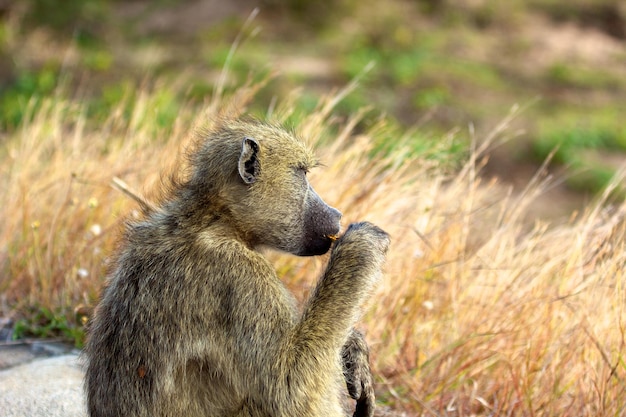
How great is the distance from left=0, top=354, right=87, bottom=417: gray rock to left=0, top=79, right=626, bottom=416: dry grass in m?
0.55

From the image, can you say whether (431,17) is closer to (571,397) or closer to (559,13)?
(559,13)

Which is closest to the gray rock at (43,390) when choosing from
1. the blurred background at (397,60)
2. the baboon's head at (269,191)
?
the baboon's head at (269,191)

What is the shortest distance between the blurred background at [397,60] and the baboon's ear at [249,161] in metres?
6.47

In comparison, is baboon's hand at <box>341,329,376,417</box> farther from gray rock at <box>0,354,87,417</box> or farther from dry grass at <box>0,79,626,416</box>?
gray rock at <box>0,354,87,417</box>

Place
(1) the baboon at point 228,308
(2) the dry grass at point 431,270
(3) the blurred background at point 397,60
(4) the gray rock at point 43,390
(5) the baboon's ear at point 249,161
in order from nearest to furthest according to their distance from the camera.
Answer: (1) the baboon at point 228,308
(5) the baboon's ear at point 249,161
(4) the gray rock at point 43,390
(2) the dry grass at point 431,270
(3) the blurred background at point 397,60

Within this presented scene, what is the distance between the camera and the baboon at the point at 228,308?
2.57m

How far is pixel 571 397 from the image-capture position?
3.60 metres

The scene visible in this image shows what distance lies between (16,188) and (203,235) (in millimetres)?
2733

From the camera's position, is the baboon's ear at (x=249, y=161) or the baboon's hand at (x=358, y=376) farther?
the baboon's hand at (x=358, y=376)

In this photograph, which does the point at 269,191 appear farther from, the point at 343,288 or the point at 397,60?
the point at 397,60

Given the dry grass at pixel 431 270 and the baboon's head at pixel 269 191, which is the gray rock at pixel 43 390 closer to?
the dry grass at pixel 431 270

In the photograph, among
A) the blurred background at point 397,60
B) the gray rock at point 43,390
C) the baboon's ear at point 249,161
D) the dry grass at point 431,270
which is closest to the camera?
the baboon's ear at point 249,161

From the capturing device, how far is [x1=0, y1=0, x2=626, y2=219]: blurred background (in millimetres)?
10383

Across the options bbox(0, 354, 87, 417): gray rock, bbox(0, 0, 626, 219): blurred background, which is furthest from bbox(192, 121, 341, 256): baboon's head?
bbox(0, 0, 626, 219): blurred background
